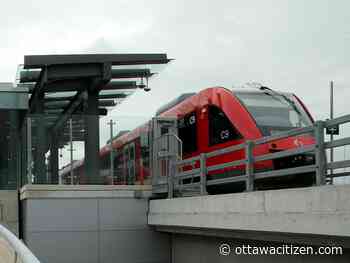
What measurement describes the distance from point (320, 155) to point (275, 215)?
4.32 ft

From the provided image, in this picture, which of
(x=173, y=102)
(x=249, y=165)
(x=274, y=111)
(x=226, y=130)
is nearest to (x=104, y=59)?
(x=173, y=102)

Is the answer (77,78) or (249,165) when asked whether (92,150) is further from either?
(249,165)

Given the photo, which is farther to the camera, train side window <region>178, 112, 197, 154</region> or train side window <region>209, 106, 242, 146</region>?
train side window <region>178, 112, 197, 154</region>

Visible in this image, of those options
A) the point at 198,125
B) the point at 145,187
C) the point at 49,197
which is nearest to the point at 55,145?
the point at 49,197

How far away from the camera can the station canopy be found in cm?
1741

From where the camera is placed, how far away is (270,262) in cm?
1073

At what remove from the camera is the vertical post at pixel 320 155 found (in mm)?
8773

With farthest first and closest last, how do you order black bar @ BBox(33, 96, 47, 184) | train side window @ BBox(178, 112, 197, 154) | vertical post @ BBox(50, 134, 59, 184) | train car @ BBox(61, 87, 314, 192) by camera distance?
1. train side window @ BBox(178, 112, 197, 154)
2. black bar @ BBox(33, 96, 47, 184)
3. vertical post @ BBox(50, 134, 59, 184)
4. train car @ BBox(61, 87, 314, 192)

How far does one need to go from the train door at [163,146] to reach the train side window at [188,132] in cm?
41

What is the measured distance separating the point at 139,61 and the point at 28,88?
4.41 meters

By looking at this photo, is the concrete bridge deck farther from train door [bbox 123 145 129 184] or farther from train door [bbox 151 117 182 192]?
train door [bbox 123 145 129 184]

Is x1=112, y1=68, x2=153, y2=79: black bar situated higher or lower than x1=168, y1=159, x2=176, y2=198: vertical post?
higher

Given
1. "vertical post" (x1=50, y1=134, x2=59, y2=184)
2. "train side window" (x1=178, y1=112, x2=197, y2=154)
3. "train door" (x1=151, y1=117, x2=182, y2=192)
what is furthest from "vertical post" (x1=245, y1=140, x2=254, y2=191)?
"vertical post" (x1=50, y1=134, x2=59, y2=184)

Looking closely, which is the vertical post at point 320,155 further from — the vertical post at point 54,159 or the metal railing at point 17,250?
the vertical post at point 54,159
